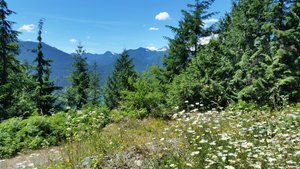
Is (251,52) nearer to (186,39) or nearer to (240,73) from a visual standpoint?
(240,73)

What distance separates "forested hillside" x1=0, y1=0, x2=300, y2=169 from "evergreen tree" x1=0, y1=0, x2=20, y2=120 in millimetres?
68

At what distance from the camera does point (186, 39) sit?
2008 cm

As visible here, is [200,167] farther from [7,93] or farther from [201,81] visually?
[7,93]

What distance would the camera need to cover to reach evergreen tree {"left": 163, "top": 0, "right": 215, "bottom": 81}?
19438 millimetres

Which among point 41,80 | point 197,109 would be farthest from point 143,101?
point 41,80

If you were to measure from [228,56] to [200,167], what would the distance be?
10645 mm

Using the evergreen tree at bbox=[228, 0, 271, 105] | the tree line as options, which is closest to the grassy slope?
the tree line

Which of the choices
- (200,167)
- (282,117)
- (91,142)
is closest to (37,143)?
(91,142)

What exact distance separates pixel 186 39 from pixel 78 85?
68.0ft

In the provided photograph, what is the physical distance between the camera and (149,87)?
1150 cm

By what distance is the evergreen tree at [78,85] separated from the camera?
35.9 meters

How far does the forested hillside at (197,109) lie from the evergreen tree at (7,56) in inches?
2.7

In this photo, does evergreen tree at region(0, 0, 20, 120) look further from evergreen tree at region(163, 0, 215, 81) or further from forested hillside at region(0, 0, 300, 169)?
evergreen tree at region(163, 0, 215, 81)

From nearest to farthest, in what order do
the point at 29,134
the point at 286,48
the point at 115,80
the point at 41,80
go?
the point at 29,134 < the point at 286,48 < the point at 41,80 < the point at 115,80
